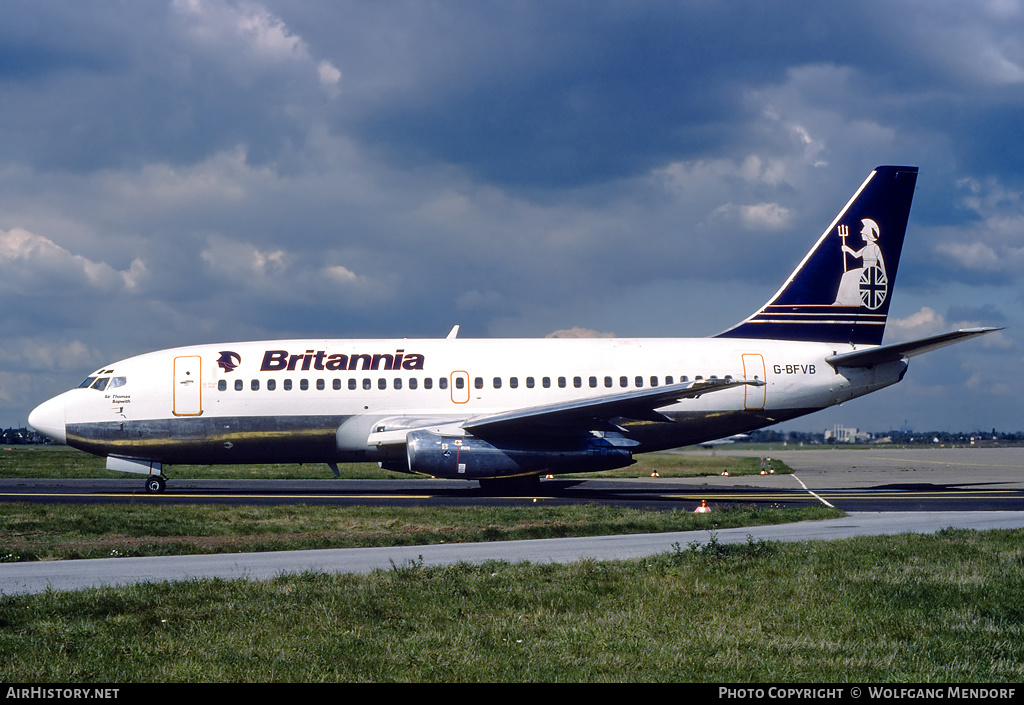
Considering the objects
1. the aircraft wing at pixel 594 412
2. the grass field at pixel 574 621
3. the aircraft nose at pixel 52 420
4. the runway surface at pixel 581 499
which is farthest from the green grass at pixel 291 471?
the grass field at pixel 574 621

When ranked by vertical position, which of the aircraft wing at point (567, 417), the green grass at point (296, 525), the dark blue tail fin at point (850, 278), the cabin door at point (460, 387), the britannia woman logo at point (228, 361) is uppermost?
the dark blue tail fin at point (850, 278)

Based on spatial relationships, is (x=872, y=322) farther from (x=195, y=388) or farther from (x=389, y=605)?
(x=389, y=605)

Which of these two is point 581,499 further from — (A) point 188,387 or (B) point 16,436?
(B) point 16,436

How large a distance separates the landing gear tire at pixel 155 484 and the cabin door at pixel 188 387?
2051 millimetres

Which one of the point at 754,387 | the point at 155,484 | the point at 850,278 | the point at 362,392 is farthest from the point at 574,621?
the point at 850,278

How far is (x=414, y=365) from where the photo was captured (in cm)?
2417

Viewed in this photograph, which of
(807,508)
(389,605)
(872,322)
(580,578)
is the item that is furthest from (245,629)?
(872,322)

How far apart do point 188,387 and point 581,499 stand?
11.0 meters

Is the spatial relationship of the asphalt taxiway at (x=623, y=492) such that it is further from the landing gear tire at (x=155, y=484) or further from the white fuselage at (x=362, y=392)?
the white fuselage at (x=362, y=392)

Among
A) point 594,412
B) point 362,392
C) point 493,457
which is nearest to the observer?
point 594,412

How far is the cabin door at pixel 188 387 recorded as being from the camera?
2380cm

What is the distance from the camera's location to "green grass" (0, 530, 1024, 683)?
6.19 m

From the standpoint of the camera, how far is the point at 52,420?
24047mm

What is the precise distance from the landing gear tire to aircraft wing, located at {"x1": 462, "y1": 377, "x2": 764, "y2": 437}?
8735mm
